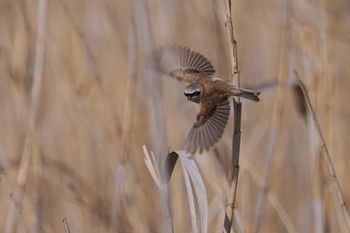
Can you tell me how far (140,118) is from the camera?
1.86 meters

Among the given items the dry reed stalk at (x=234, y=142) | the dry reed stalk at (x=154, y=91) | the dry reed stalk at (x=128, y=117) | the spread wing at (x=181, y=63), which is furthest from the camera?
the dry reed stalk at (x=128, y=117)

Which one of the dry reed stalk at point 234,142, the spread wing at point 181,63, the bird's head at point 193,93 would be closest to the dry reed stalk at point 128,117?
the spread wing at point 181,63

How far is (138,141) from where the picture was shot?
1.90 meters

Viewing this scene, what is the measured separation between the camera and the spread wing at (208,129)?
1.06 metres

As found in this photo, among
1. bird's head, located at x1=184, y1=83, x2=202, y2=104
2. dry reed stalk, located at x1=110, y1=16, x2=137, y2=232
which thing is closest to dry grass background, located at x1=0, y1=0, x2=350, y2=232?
dry reed stalk, located at x1=110, y1=16, x2=137, y2=232

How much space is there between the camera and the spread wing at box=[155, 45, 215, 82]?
128cm

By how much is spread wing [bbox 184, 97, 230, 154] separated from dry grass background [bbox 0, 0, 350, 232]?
22 cm

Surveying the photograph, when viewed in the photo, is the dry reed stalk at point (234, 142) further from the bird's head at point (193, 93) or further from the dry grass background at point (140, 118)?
the dry grass background at point (140, 118)

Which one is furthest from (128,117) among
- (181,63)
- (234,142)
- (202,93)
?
(234,142)

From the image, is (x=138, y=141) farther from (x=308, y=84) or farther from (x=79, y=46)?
(x=308, y=84)

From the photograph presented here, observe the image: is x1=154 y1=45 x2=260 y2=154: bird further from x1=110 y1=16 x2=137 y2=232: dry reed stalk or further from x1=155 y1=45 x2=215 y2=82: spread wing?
x1=110 y1=16 x2=137 y2=232: dry reed stalk

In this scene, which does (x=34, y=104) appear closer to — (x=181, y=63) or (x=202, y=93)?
(x=181, y=63)

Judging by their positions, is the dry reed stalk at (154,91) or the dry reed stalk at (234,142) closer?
the dry reed stalk at (234,142)

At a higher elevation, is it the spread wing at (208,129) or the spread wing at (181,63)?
the spread wing at (181,63)
